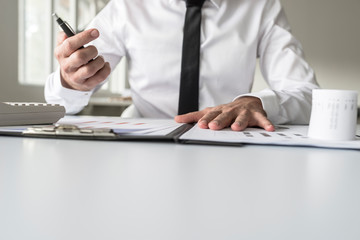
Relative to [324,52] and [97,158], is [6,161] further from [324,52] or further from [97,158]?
[324,52]

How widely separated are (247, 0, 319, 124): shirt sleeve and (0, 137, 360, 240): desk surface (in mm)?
499

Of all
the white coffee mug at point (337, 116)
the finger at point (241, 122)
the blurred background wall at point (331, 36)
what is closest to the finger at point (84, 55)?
the finger at point (241, 122)

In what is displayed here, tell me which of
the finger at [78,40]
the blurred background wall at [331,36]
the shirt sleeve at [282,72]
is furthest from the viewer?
the blurred background wall at [331,36]

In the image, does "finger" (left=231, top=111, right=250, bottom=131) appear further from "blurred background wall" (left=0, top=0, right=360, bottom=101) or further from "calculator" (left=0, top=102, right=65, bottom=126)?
"blurred background wall" (left=0, top=0, right=360, bottom=101)

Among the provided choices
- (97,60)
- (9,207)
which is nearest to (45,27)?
(97,60)

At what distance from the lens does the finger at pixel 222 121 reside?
733 millimetres

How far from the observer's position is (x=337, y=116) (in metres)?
0.63

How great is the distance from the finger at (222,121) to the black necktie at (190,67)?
0.45 m

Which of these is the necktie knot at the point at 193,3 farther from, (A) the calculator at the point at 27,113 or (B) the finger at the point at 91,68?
(A) the calculator at the point at 27,113

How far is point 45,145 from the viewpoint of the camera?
0.53 m

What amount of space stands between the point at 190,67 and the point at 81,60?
1.52 feet

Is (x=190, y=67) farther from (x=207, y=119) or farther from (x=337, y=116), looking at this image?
(x=337, y=116)

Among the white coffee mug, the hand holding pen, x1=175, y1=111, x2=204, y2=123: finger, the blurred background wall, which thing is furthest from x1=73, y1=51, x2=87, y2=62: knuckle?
the blurred background wall

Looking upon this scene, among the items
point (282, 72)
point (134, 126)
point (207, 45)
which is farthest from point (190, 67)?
point (134, 126)
